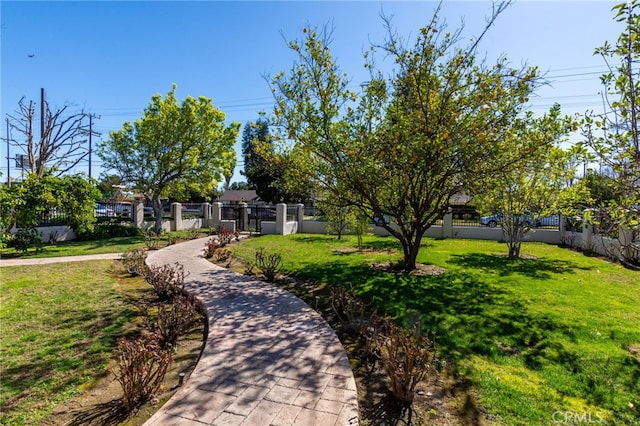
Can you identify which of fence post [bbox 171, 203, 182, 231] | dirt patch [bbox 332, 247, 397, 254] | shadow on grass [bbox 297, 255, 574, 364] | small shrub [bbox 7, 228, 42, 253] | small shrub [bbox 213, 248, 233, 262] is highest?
fence post [bbox 171, 203, 182, 231]

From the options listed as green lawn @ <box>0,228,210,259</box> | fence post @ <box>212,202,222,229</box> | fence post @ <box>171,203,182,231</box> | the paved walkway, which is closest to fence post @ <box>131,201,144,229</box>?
fence post @ <box>171,203,182,231</box>

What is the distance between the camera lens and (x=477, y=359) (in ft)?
13.4

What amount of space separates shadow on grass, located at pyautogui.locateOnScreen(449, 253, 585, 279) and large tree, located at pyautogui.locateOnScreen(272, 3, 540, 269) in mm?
3058

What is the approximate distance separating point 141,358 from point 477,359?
3720 mm

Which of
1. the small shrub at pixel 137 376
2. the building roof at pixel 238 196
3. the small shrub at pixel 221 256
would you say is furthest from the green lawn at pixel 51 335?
the building roof at pixel 238 196

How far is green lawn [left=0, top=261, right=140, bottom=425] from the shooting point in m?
3.30

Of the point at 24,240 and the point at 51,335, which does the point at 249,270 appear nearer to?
the point at 51,335

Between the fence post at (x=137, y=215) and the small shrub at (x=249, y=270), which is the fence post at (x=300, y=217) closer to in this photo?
the fence post at (x=137, y=215)

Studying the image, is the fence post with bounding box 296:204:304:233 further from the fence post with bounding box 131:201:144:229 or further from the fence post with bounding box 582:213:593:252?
the fence post with bounding box 582:213:593:252

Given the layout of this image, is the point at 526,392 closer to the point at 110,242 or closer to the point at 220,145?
the point at 110,242

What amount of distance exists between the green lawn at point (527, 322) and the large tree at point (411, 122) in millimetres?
2294

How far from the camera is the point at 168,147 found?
1772cm

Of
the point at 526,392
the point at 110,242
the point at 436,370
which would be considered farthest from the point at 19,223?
the point at 526,392

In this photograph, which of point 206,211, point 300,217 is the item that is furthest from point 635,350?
point 206,211
